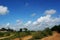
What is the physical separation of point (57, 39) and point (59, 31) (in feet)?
21.6

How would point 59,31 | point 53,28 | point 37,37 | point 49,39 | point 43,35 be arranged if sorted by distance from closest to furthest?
point 49,39 → point 37,37 → point 43,35 → point 59,31 → point 53,28

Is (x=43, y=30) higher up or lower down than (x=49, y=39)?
higher up

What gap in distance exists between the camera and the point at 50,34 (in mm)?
29844

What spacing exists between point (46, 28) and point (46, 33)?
241cm

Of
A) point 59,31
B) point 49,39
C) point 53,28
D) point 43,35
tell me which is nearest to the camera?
point 49,39

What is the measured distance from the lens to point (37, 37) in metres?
26.7

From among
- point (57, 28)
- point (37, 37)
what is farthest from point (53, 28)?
point (37, 37)

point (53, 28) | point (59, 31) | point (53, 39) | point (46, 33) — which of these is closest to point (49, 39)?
point (53, 39)

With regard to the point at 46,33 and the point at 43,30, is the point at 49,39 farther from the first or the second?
the point at 43,30

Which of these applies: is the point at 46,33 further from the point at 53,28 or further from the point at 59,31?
the point at 53,28

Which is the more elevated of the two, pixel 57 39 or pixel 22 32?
pixel 22 32

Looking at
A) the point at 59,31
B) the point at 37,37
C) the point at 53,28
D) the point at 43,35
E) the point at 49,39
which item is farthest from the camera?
the point at 53,28

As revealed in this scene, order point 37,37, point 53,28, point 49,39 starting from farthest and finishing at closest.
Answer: point 53,28
point 37,37
point 49,39

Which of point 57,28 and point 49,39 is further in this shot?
point 57,28
